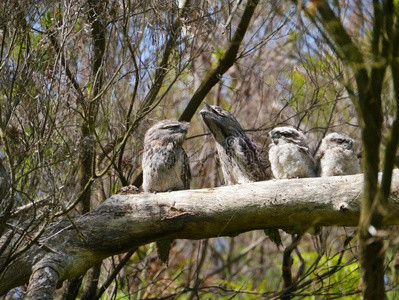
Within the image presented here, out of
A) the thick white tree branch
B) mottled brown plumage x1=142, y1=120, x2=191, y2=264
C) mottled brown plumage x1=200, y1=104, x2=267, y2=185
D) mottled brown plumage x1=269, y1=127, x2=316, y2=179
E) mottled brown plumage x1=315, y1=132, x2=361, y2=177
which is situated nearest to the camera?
the thick white tree branch

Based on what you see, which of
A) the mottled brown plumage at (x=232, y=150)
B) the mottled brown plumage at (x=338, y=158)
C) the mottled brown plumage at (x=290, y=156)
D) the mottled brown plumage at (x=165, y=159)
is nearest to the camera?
the mottled brown plumage at (x=338, y=158)

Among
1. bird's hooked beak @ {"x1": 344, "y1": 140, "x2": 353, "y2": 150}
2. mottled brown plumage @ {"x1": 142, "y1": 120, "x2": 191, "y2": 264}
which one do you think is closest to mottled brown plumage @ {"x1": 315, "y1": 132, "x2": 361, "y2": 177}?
bird's hooked beak @ {"x1": 344, "y1": 140, "x2": 353, "y2": 150}

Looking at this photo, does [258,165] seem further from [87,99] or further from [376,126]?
[376,126]

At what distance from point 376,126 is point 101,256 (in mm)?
3294

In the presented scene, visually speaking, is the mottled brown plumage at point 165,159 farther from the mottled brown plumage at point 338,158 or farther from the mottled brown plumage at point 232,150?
the mottled brown plumage at point 338,158

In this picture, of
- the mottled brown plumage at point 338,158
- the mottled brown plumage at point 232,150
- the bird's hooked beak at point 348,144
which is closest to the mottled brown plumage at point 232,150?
the mottled brown plumage at point 232,150

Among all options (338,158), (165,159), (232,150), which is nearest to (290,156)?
(338,158)

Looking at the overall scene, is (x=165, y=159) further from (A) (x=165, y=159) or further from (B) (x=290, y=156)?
(B) (x=290, y=156)

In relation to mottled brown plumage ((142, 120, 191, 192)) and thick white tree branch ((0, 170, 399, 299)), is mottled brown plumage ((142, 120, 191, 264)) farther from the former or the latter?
thick white tree branch ((0, 170, 399, 299))

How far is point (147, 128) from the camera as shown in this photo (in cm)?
707

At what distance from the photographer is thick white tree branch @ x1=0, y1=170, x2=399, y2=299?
5.32 meters

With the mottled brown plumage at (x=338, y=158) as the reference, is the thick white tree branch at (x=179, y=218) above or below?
→ below

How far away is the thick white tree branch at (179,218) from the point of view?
5.32 m

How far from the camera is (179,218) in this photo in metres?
5.55
